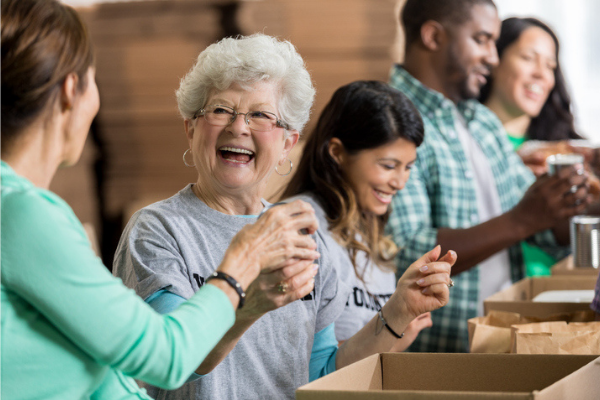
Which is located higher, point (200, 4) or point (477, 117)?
point (200, 4)

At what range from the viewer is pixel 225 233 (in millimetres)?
1330

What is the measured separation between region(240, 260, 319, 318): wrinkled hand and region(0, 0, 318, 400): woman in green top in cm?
13

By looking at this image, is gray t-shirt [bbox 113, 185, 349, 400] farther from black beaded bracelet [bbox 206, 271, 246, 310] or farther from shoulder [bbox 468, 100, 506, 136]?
shoulder [bbox 468, 100, 506, 136]

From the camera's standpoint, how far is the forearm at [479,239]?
2.24 meters

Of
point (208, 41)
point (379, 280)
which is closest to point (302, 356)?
point (379, 280)

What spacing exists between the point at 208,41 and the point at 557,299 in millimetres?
2215

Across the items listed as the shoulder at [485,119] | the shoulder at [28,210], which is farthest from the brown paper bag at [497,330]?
the shoulder at [485,119]

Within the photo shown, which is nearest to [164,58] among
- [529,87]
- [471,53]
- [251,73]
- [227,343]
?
[471,53]

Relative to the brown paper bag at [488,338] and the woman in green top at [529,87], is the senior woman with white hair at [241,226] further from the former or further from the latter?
the woman in green top at [529,87]

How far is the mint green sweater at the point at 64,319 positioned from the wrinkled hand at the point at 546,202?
1759 millimetres

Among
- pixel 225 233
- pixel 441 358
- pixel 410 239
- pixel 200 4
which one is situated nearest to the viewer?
pixel 441 358

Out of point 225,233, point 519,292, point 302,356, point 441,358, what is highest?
point 225,233

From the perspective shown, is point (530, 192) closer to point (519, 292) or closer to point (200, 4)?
point (519, 292)

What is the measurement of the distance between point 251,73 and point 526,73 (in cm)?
237
